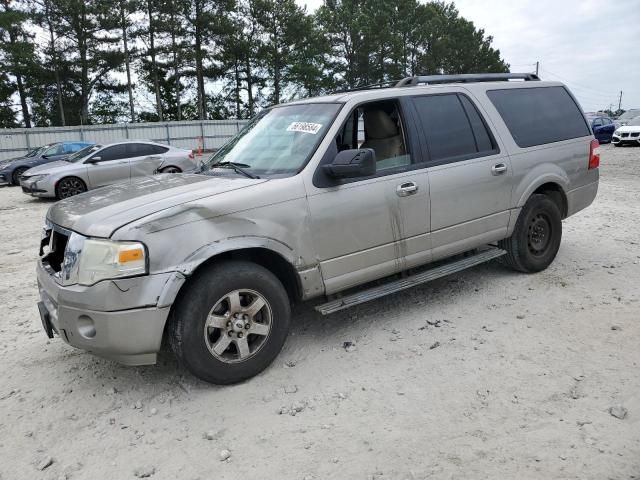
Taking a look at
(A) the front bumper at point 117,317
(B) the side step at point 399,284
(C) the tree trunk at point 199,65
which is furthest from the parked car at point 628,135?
(C) the tree trunk at point 199,65

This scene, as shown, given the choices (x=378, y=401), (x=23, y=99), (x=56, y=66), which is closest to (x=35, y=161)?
(x=378, y=401)

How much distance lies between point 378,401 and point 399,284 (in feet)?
3.92

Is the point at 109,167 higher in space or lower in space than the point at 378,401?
higher

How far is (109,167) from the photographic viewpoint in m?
12.8

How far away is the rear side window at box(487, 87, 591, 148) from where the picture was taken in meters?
4.87

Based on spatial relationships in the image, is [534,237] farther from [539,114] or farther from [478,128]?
[478,128]

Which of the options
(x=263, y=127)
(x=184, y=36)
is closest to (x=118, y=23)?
(x=184, y=36)

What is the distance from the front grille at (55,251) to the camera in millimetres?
3445

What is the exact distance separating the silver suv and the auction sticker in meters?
0.01

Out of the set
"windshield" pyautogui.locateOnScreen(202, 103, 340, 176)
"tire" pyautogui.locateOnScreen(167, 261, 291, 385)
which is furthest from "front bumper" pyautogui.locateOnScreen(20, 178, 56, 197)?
"tire" pyautogui.locateOnScreen(167, 261, 291, 385)

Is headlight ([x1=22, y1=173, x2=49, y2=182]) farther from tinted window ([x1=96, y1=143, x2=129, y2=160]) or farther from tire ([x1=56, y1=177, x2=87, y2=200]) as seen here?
tinted window ([x1=96, y1=143, x2=129, y2=160])

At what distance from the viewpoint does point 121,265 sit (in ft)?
9.60

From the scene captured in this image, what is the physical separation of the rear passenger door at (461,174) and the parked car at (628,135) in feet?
67.0

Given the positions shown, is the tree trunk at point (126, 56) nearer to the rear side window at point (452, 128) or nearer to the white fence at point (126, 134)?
the white fence at point (126, 134)
